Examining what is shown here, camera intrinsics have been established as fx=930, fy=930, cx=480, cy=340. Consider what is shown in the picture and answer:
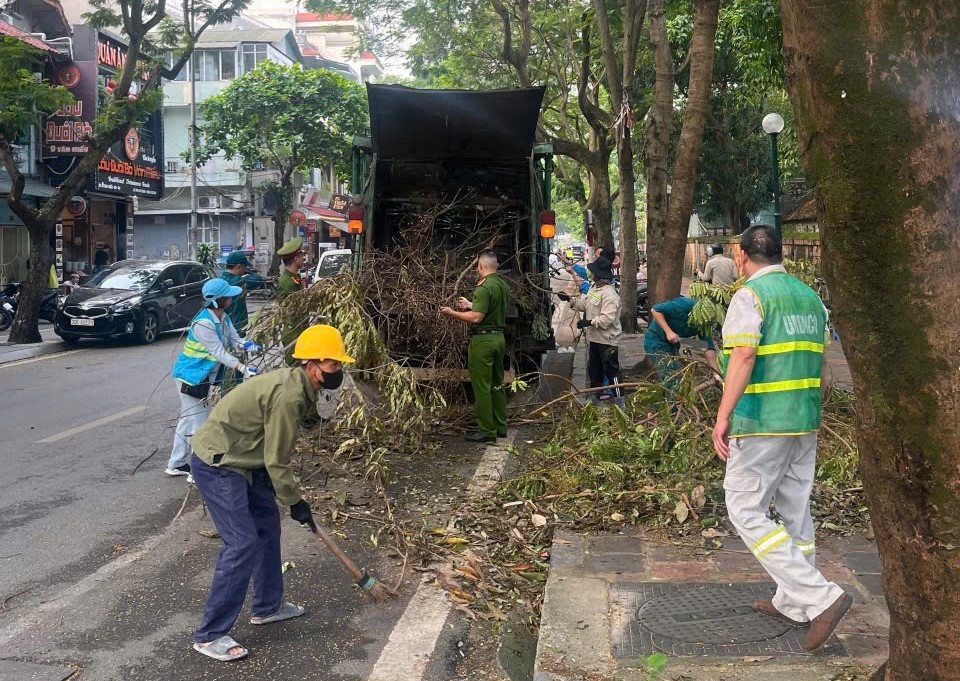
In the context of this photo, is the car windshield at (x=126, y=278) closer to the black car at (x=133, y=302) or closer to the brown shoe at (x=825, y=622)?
the black car at (x=133, y=302)

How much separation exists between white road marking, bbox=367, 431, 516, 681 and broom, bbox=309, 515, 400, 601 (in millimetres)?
136

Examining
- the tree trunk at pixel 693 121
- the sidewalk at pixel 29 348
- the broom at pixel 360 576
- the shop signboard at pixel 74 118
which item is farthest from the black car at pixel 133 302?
the broom at pixel 360 576

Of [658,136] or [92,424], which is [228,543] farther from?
[658,136]

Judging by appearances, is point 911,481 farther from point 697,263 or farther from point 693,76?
point 697,263

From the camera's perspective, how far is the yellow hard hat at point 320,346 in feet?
12.8

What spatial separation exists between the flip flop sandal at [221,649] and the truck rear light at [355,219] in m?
5.52

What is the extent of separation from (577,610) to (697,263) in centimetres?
3043

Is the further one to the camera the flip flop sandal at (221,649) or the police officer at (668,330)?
the police officer at (668,330)

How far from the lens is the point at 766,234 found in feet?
13.4

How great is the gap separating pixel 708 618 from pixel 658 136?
24.8 ft

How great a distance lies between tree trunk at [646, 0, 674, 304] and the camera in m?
10.2

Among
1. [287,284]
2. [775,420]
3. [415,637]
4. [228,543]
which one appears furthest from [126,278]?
[775,420]

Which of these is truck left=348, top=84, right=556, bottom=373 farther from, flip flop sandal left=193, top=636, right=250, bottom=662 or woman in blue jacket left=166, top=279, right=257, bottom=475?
flip flop sandal left=193, top=636, right=250, bottom=662

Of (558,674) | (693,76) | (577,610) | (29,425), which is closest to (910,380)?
(558,674)
